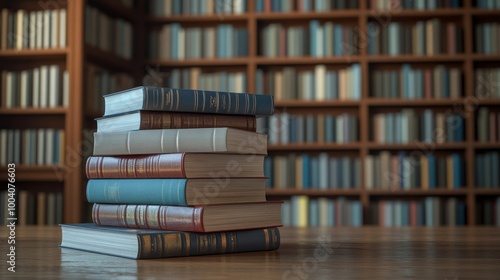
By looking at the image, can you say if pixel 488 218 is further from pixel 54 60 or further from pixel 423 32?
pixel 54 60

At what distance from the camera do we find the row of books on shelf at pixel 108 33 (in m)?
3.92

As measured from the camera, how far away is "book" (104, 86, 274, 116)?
3.44ft

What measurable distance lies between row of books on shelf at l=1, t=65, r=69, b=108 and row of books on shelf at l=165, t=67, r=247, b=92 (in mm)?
839

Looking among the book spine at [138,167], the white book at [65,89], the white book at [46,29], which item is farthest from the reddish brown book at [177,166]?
the white book at [46,29]

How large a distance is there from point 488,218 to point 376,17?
142 cm

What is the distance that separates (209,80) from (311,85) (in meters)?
0.64

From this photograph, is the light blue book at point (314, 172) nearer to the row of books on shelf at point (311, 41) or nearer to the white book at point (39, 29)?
the row of books on shelf at point (311, 41)

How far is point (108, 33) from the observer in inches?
166

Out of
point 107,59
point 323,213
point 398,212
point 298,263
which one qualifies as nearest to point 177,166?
point 298,263

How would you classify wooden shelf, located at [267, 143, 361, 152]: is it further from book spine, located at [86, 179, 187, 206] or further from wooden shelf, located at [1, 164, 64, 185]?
book spine, located at [86, 179, 187, 206]

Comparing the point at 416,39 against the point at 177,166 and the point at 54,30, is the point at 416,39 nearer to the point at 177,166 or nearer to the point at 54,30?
the point at 54,30

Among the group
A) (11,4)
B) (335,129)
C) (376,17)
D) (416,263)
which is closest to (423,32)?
(376,17)

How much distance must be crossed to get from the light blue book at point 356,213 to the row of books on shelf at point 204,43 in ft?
3.80

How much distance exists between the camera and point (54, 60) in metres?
3.97
